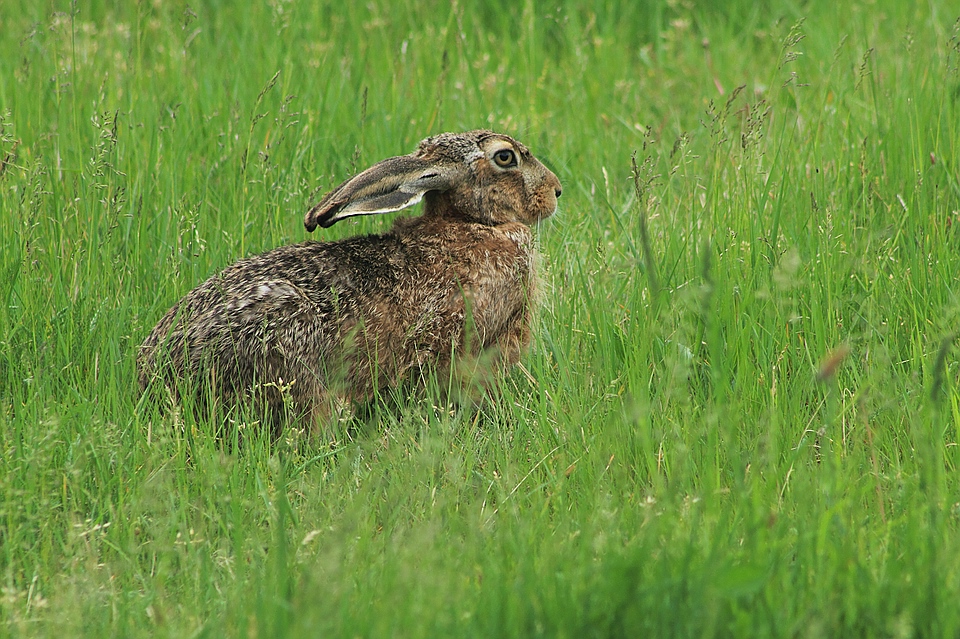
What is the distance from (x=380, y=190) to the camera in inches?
191

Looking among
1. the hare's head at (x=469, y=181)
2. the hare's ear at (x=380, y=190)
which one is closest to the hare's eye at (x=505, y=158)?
the hare's head at (x=469, y=181)

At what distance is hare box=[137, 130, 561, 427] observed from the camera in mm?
4367

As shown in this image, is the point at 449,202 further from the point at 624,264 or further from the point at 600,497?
the point at 600,497

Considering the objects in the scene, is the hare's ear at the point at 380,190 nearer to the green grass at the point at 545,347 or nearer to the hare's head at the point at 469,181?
the hare's head at the point at 469,181

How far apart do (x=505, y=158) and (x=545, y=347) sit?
97 centimetres

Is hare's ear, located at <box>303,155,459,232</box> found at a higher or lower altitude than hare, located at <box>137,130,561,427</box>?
higher

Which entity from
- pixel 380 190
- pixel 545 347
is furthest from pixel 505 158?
pixel 545 347

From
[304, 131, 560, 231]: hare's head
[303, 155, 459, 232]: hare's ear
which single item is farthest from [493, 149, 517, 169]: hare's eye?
[303, 155, 459, 232]: hare's ear

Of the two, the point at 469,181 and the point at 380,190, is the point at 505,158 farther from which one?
the point at 380,190

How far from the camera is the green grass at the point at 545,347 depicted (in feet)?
9.45

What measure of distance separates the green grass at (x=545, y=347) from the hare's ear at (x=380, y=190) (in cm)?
61

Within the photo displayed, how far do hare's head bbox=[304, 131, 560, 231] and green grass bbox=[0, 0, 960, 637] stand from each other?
1.04ft

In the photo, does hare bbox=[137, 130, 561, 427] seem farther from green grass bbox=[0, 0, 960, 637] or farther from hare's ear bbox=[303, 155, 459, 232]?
green grass bbox=[0, 0, 960, 637]

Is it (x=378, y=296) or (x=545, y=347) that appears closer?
(x=378, y=296)
